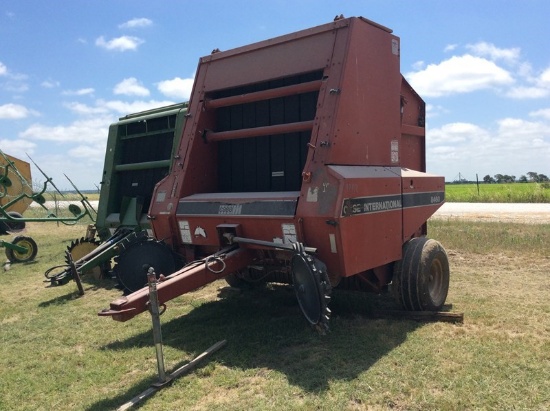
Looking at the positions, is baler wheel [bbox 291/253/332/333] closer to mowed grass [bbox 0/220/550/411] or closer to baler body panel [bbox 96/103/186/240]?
mowed grass [bbox 0/220/550/411]

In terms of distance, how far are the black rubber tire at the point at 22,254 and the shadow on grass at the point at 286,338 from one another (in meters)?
6.04

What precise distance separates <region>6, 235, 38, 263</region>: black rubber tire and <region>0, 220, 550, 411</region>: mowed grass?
3.93 m

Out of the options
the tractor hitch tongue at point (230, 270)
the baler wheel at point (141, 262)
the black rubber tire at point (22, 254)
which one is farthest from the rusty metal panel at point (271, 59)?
the black rubber tire at point (22, 254)

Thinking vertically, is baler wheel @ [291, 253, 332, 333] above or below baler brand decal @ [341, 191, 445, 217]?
below

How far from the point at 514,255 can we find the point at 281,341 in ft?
17.6

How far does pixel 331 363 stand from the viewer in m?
3.76

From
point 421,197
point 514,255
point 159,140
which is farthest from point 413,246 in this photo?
point 159,140

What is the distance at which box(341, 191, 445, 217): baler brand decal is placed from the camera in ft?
13.0

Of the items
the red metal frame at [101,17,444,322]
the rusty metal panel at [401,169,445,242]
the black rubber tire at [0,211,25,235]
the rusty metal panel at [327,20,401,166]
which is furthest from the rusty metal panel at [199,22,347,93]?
the black rubber tire at [0,211,25,235]

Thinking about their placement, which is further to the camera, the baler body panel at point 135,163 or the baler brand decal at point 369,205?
the baler body panel at point 135,163

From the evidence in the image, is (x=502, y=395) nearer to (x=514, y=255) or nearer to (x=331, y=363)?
(x=331, y=363)

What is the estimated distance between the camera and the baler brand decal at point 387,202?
13.0 ft

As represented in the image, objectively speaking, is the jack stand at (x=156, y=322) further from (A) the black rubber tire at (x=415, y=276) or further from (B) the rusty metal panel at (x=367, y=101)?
(A) the black rubber tire at (x=415, y=276)

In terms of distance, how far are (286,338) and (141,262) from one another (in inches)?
63.5
